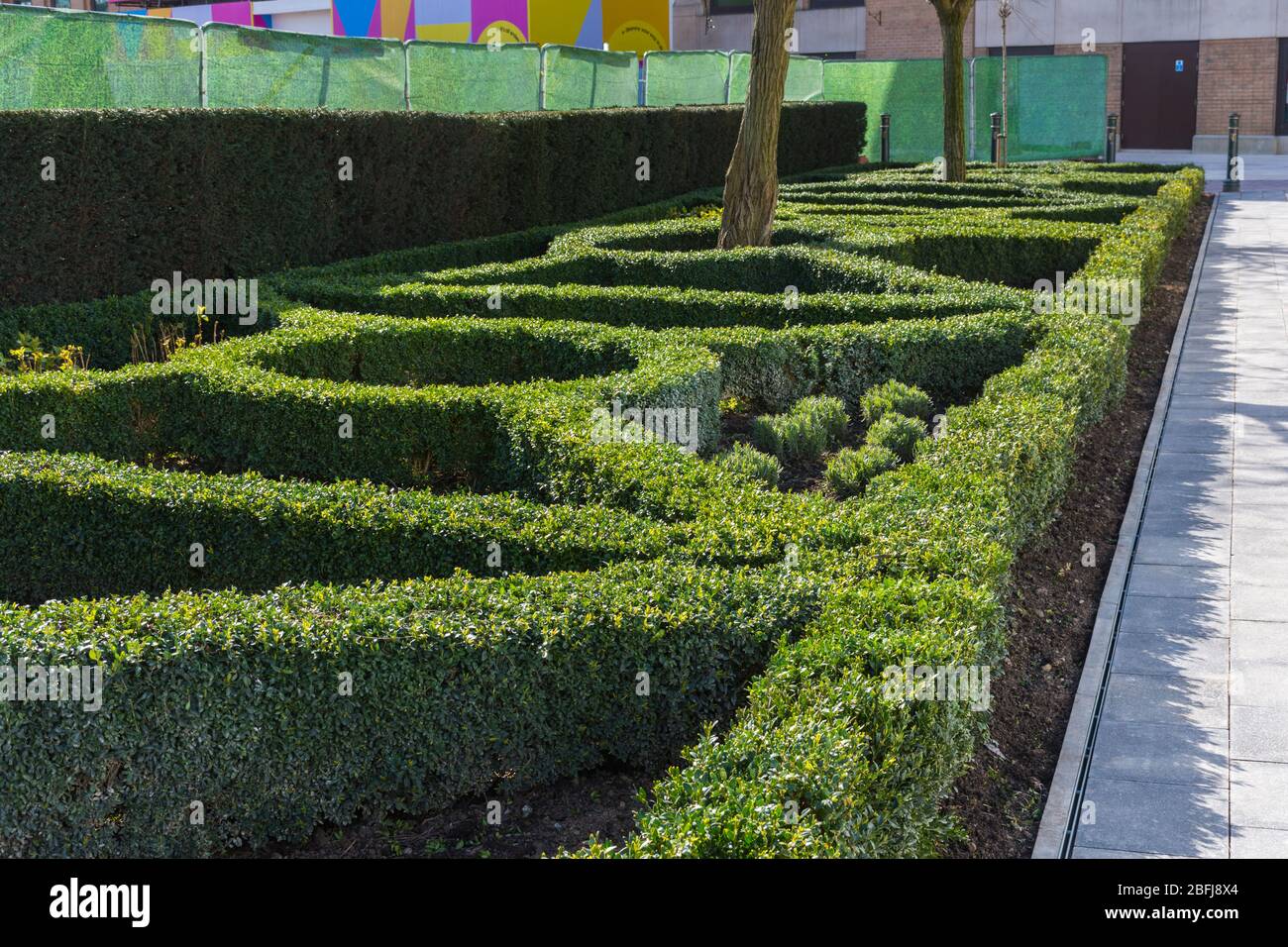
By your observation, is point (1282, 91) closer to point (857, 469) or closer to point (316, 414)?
point (857, 469)

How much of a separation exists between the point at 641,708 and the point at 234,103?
1058cm

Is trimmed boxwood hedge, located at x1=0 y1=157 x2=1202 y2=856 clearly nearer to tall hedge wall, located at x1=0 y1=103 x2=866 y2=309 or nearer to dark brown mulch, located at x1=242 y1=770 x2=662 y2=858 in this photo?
dark brown mulch, located at x1=242 y1=770 x2=662 y2=858

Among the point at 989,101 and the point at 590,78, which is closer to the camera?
the point at 590,78

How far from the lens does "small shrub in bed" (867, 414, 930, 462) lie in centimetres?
802

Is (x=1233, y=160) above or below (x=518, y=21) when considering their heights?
below

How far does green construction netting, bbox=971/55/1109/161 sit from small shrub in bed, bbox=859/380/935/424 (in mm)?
24389

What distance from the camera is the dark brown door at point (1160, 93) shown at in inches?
1481

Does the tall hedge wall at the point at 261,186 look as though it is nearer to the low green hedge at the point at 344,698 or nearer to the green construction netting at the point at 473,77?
the green construction netting at the point at 473,77

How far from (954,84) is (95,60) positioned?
42.8ft

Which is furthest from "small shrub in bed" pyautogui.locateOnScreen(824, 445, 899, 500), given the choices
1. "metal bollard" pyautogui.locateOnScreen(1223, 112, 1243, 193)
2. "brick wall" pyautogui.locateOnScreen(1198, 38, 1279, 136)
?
"brick wall" pyautogui.locateOnScreen(1198, 38, 1279, 136)

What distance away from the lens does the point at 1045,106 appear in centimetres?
3166

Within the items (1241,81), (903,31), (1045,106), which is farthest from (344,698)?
(903,31)

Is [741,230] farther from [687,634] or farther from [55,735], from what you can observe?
[55,735]

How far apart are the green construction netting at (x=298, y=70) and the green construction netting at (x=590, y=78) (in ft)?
12.8
